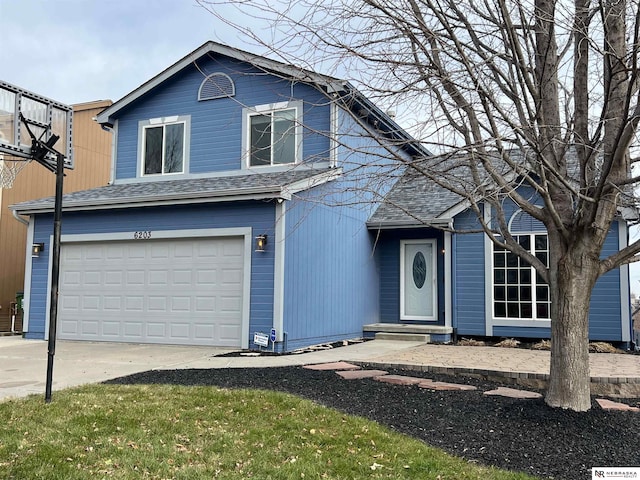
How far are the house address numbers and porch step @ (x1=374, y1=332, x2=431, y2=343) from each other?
5516 millimetres

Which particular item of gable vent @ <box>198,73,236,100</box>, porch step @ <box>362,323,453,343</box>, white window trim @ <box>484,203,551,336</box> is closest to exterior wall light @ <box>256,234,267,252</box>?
porch step @ <box>362,323,453,343</box>

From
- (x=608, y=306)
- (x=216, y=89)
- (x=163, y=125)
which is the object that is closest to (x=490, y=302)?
(x=608, y=306)

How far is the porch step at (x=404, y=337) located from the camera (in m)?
12.6

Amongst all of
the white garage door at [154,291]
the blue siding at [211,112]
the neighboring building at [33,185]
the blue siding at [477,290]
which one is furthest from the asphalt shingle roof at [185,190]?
the neighboring building at [33,185]

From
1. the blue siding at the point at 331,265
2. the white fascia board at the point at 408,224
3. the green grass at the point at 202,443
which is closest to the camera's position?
→ the green grass at the point at 202,443

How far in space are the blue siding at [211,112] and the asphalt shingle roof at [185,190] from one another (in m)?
0.54

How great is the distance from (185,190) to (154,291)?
212 cm

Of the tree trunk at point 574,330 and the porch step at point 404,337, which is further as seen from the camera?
the porch step at point 404,337

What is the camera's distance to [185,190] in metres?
11.4

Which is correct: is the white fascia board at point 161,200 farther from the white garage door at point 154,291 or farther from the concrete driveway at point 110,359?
the concrete driveway at point 110,359

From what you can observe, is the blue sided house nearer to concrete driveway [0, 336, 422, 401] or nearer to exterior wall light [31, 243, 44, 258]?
exterior wall light [31, 243, 44, 258]

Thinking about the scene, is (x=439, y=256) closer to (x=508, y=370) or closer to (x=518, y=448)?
(x=508, y=370)

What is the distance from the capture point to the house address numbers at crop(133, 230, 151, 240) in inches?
454

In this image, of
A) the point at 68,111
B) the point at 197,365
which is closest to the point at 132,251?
the point at 197,365
